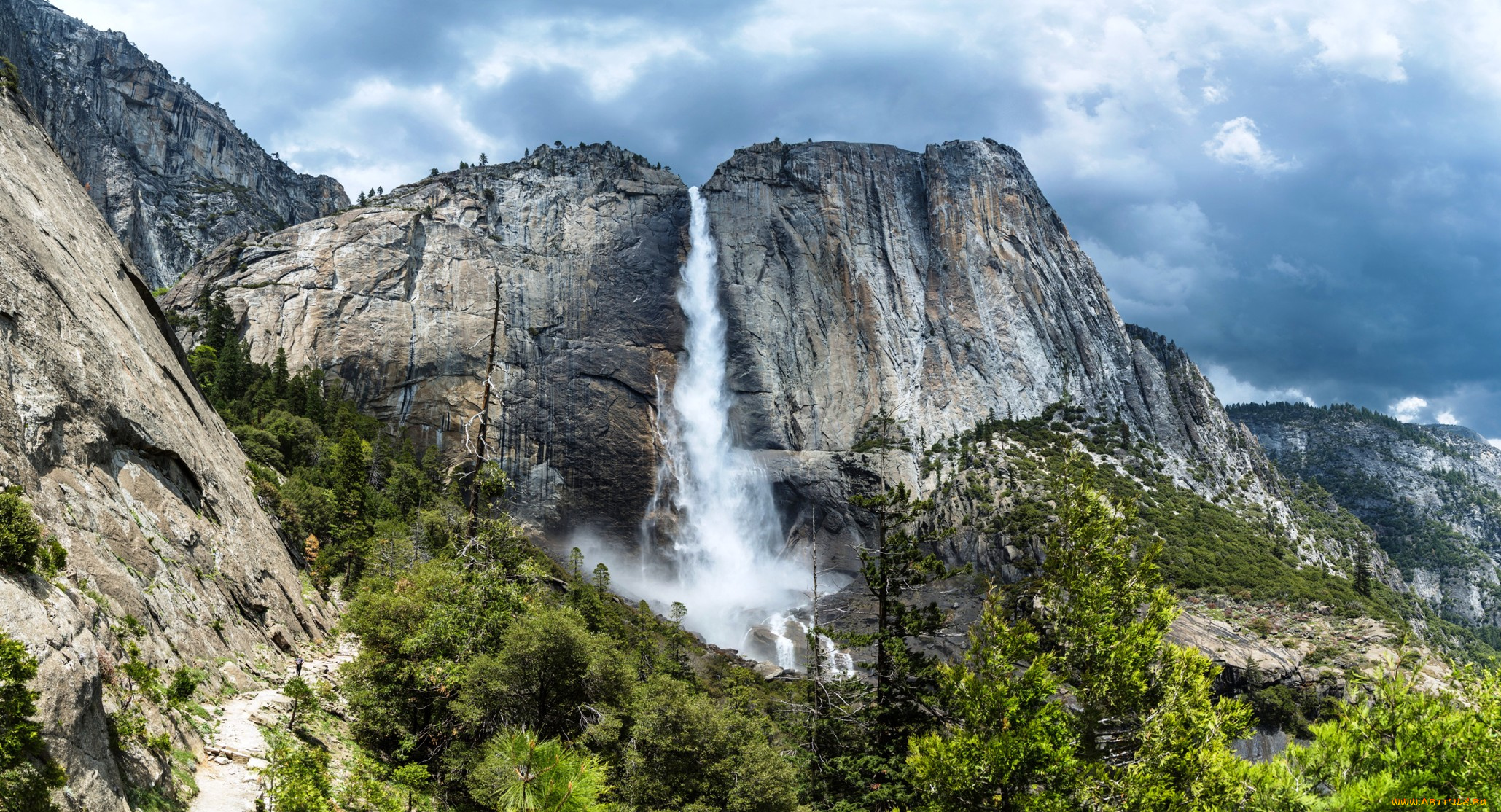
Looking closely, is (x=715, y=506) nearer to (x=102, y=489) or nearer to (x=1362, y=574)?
(x=1362, y=574)

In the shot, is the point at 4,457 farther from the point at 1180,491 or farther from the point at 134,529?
the point at 1180,491

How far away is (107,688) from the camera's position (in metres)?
11.7

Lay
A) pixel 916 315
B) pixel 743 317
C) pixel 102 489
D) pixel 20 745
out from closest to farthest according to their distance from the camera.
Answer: pixel 20 745
pixel 102 489
pixel 743 317
pixel 916 315

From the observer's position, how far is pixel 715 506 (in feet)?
303

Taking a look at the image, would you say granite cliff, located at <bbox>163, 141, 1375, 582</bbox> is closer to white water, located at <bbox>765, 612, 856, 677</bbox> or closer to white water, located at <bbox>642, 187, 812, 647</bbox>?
white water, located at <bbox>642, 187, 812, 647</bbox>

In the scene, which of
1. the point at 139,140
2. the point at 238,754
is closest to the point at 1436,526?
the point at 238,754

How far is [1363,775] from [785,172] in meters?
113

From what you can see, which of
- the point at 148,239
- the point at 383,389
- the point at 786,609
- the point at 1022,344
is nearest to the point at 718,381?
the point at 786,609

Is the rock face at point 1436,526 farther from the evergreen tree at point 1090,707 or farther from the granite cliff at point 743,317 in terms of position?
the evergreen tree at point 1090,707

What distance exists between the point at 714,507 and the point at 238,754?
78.8 meters

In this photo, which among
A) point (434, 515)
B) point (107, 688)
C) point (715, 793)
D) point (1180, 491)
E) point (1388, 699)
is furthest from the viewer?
point (1180, 491)

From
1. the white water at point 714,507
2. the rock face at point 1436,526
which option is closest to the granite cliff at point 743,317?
the white water at point 714,507

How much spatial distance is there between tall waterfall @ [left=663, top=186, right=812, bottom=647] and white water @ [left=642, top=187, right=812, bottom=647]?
0.09 m

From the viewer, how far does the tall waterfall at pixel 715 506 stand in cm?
8369
